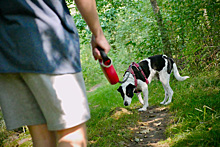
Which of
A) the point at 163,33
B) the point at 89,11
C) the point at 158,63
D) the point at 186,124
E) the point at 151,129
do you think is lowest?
the point at 151,129

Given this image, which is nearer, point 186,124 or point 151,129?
point 186,124

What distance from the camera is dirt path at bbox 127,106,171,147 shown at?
9.93 ft

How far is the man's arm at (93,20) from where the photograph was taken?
1071mm

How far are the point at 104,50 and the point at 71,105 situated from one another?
1.29ft

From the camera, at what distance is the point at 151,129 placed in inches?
139

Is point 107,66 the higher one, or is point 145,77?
point 107,66

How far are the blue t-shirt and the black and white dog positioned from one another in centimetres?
397

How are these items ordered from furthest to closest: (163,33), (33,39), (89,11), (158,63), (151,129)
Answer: (163,33) < (158,63) < (151,129) < (89,11) < (33,39)

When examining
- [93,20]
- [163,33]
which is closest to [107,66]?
[93,20]

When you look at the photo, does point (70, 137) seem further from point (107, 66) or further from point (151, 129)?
point (151, 129)

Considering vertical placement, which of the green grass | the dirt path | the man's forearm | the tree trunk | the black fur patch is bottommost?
the dirt path

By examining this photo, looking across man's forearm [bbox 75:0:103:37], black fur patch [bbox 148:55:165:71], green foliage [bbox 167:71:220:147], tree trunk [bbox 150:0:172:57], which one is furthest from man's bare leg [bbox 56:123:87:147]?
tree trunk [bbox 150:0:172:57]

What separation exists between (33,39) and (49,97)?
0.87ft

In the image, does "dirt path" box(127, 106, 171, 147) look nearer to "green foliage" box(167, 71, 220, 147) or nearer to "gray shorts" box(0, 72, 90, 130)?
"green foliage" box(167, 71, 220, 147)
